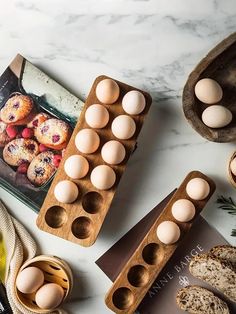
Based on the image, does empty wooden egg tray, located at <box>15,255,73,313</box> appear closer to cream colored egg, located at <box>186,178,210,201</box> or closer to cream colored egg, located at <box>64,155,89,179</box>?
cream colored egg, located at <box>64,155,89,179</box>

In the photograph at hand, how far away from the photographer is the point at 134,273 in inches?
48.1

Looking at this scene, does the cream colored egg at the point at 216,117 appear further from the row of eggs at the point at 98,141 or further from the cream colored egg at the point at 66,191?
the cream colored egg at the point at 66,191

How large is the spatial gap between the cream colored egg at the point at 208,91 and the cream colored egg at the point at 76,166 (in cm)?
23

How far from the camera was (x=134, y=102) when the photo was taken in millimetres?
1168

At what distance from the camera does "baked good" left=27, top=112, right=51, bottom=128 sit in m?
1.24

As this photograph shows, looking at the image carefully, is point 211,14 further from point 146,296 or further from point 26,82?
point 146,296

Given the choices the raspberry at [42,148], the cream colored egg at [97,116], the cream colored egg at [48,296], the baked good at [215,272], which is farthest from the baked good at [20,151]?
the baked good at [215,272]

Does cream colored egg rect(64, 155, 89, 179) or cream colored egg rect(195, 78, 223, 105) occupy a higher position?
cream colored egg rect(195, 78, 223, 105)

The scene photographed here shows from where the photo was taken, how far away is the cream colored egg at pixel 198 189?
1.17 metres

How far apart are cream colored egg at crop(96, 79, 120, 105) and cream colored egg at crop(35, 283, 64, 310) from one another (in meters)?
0.34

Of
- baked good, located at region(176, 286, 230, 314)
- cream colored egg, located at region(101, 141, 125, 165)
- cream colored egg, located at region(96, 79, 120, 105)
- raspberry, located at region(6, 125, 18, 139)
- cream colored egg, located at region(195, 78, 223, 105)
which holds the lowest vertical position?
baked good, located at region(176, 286, 230, 314)

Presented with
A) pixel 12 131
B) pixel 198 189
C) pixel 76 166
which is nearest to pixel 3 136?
pixel 12 131

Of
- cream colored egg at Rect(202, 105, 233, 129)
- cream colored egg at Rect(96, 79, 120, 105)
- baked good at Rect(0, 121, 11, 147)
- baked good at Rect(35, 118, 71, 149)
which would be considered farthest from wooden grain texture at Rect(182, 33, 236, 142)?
baked good at Rect(0, 121, 11, 147)

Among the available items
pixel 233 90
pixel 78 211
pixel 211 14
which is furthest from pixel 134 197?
pixel 211 14
